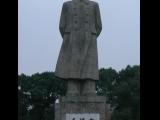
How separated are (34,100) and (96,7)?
65.8ft

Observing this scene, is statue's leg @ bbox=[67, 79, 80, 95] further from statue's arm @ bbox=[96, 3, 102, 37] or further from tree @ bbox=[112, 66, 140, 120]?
tree @ bbox=[112, 66, 140, 120]

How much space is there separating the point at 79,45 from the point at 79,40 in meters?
0.09

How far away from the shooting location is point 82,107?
1203cm

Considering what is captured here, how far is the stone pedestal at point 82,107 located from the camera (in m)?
11.9

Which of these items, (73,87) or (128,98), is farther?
(128,98)

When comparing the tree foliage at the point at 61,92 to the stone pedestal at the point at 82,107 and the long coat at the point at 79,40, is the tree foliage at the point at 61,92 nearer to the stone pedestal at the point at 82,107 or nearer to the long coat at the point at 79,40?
the long coat at the point at 79,40

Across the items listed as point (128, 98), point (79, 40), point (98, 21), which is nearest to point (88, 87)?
point (79, 40)

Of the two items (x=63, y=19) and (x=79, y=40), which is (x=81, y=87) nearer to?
(x=79, y=40)

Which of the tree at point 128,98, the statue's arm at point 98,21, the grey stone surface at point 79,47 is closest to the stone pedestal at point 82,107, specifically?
the grey stone surface at point 79,47

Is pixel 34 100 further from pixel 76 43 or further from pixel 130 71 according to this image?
pixel 76 43
